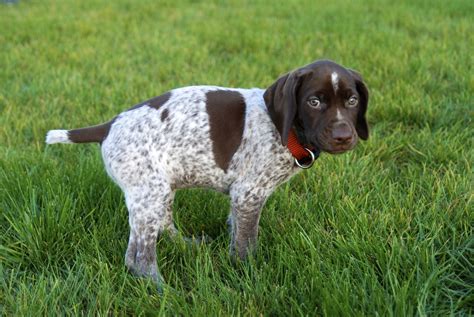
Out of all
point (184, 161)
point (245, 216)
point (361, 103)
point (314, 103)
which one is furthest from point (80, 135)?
point (361, 103)

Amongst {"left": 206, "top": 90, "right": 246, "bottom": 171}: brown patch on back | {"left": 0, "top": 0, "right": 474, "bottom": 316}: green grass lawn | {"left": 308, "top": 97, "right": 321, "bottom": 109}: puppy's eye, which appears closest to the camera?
{"left": 0, "top": 0, "right": 474, "bottom": 316}: green grass lawn

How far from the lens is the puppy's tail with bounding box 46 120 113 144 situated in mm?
2609

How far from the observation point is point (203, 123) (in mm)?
2516

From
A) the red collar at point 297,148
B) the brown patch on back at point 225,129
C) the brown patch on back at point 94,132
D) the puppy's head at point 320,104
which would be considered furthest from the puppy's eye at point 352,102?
the brown patch on back at point 94,132

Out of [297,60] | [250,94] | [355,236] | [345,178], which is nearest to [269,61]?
[297,60]

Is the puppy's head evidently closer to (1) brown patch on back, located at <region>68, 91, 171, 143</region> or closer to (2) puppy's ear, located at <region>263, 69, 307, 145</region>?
(2) puppy's ear, located at <region>263, 69, 307, 145</region>

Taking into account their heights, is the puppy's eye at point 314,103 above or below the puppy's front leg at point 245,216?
above

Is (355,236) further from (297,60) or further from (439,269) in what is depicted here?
(297,60)

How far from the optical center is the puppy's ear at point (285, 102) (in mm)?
2258

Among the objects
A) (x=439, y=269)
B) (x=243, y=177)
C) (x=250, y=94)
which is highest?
(x=250, y=94)

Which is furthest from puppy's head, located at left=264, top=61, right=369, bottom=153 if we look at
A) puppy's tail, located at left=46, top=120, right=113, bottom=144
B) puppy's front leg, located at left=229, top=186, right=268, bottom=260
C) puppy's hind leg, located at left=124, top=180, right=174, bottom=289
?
puppy's tail, located at left=46, top=120, right=113, bottom=144

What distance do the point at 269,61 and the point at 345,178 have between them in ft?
9.38

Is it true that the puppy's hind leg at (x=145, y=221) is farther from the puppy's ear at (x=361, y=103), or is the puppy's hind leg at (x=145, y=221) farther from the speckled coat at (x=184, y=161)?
the puppy's ear at (x=361, y=103)

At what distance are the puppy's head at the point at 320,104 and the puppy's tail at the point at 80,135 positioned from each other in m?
0.91
